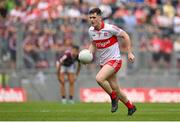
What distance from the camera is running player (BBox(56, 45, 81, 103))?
27.1m

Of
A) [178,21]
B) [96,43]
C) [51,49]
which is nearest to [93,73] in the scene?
[51,49]

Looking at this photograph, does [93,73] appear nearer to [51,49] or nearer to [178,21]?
[51,49]

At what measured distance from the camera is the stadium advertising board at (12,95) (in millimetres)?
28969

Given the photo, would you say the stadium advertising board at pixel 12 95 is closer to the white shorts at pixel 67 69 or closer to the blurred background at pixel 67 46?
the blurred background at pixel 67 46

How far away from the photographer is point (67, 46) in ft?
94.8

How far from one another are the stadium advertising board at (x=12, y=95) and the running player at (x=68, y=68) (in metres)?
2.45

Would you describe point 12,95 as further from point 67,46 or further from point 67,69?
point 67,46

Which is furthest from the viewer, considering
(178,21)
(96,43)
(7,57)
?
(178,21)

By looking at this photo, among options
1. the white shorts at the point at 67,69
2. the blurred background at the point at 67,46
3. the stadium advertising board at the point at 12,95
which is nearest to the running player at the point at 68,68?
the white shorts at the point at 67,69

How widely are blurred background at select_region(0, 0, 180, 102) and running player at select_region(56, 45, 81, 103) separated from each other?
50.9 inches

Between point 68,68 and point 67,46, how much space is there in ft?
4.40

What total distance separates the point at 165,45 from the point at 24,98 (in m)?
6.36

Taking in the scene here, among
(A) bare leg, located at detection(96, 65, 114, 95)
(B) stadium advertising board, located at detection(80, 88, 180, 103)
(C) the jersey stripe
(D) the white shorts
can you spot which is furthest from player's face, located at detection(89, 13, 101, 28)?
(B) stadium advertising board, located at detection(80, 88, 180, 103)

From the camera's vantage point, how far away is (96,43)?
671 inches
